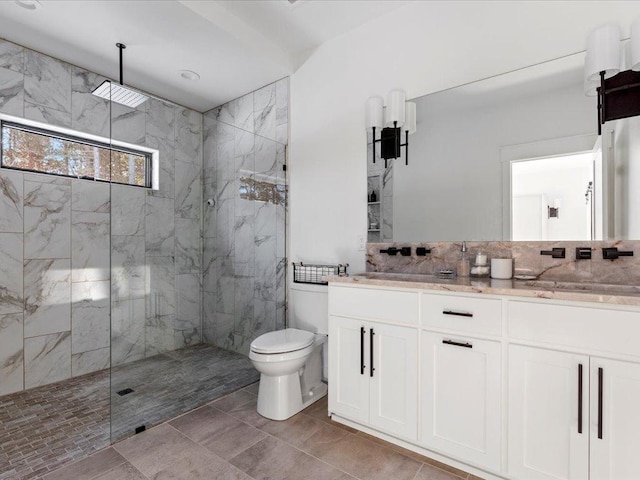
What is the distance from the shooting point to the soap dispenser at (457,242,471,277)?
1.96 m

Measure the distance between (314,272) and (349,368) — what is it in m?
0.90

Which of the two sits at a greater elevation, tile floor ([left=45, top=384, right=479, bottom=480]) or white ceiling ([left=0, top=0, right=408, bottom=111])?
white ceiling ([left=0, top=0, right=408, bottom=111])

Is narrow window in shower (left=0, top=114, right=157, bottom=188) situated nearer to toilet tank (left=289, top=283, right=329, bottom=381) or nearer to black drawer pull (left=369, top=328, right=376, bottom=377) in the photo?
toilet tank (left=289, top=283, right=329, bottom=381)

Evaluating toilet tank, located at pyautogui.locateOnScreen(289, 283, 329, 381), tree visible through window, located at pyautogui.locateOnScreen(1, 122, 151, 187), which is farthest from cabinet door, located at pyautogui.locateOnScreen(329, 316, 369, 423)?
tree visible through window, located at pyautogui.locateOnScreen(1, 122, 151, 187)

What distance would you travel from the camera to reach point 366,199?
2410 mm

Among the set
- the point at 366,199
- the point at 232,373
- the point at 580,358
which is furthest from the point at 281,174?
the point at 580,358

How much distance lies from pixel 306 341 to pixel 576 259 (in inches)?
62.3

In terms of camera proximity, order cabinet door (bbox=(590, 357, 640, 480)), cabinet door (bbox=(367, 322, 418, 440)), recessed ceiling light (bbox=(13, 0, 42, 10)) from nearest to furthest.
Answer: cabinet door (bbox=(590, 357, 640, 480)) → cabinet door (bbox=(367, 322, 418, 440)) → recessed ceiling light (bbox=(13, 0, 42, 10))

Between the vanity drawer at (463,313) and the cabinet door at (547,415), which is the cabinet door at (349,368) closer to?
the vanity drawer at (463,313)

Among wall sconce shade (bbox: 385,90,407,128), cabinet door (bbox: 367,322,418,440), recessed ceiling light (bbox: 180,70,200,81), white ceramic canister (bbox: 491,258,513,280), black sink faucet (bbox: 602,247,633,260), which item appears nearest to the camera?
black sink faucet (bbox: 602,247,633,260)

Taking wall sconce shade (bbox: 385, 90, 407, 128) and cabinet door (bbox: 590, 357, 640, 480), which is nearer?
cabinet door (bbox: 590, 357, 640, 480)

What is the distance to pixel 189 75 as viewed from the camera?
287 centimetres

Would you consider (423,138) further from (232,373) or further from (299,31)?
(232,373)

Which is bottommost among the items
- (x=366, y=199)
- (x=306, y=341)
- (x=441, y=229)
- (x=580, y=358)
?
(x=306, y=341)
